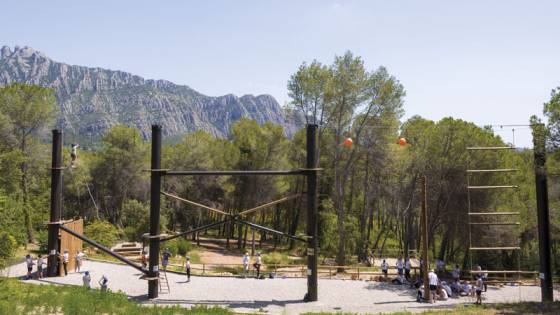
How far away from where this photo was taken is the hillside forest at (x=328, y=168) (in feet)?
82.8

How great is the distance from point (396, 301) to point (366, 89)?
1534cm

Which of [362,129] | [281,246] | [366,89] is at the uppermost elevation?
[366,89]

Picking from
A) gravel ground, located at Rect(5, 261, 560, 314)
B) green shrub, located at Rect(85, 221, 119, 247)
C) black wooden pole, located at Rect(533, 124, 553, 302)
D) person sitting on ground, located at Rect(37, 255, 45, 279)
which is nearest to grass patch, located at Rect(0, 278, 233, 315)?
gravel ground, located at Rect(5, 261, 560, 314)

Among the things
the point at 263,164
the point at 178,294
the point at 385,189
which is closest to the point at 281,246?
the point at 263,164

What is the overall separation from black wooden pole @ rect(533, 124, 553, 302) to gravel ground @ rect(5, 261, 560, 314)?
4.71 feet

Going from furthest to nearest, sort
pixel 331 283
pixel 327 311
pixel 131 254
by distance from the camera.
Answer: pixel 131 254
pixel 331 283
pixel 327 311

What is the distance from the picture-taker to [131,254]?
2797 cm

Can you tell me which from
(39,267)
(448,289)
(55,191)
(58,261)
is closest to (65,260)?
(58,261)

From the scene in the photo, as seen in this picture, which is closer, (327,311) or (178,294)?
(327,311)

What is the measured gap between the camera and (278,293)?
18266mm

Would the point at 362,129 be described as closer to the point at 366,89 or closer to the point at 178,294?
the point at 366,89

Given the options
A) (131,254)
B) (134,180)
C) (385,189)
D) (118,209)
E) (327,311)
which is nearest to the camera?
(327,311)

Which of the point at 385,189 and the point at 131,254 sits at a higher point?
the point at 385,189

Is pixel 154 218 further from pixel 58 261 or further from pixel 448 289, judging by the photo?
pixel 448 289
